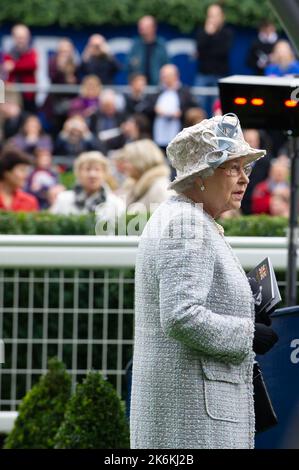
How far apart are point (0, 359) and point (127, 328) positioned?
673mm

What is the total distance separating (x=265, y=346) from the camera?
16.0 ft

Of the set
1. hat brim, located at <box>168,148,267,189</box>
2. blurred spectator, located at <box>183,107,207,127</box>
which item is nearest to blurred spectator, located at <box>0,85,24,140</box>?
blurred spectator, located at <box>183,107,207,127</box>

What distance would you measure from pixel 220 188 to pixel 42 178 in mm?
8959

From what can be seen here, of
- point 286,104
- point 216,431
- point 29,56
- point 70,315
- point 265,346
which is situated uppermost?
point 29,56

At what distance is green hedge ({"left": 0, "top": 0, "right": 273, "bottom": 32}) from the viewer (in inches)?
827

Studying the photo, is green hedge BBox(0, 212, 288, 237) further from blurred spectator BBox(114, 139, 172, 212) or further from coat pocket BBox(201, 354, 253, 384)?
coat pocket BBox(201, 354, 253, 384)

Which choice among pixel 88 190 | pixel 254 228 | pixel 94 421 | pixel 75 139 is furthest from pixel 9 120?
pixel 94 421

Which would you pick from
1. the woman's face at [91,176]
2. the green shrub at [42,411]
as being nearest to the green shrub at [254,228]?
the green shrub at [42,411]

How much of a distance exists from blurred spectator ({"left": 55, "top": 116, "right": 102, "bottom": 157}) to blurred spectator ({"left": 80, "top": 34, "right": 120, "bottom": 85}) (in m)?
1.73

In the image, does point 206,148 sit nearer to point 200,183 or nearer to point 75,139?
point 200,183

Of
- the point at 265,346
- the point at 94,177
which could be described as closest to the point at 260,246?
the point at 265,346

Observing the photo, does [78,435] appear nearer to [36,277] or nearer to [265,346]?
[36,277]

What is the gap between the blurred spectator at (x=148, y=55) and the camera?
17484 mm

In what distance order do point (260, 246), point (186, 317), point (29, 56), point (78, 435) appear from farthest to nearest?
point (29, 56) < point (260, 246) < point (78, 435) < point (186, 317)
